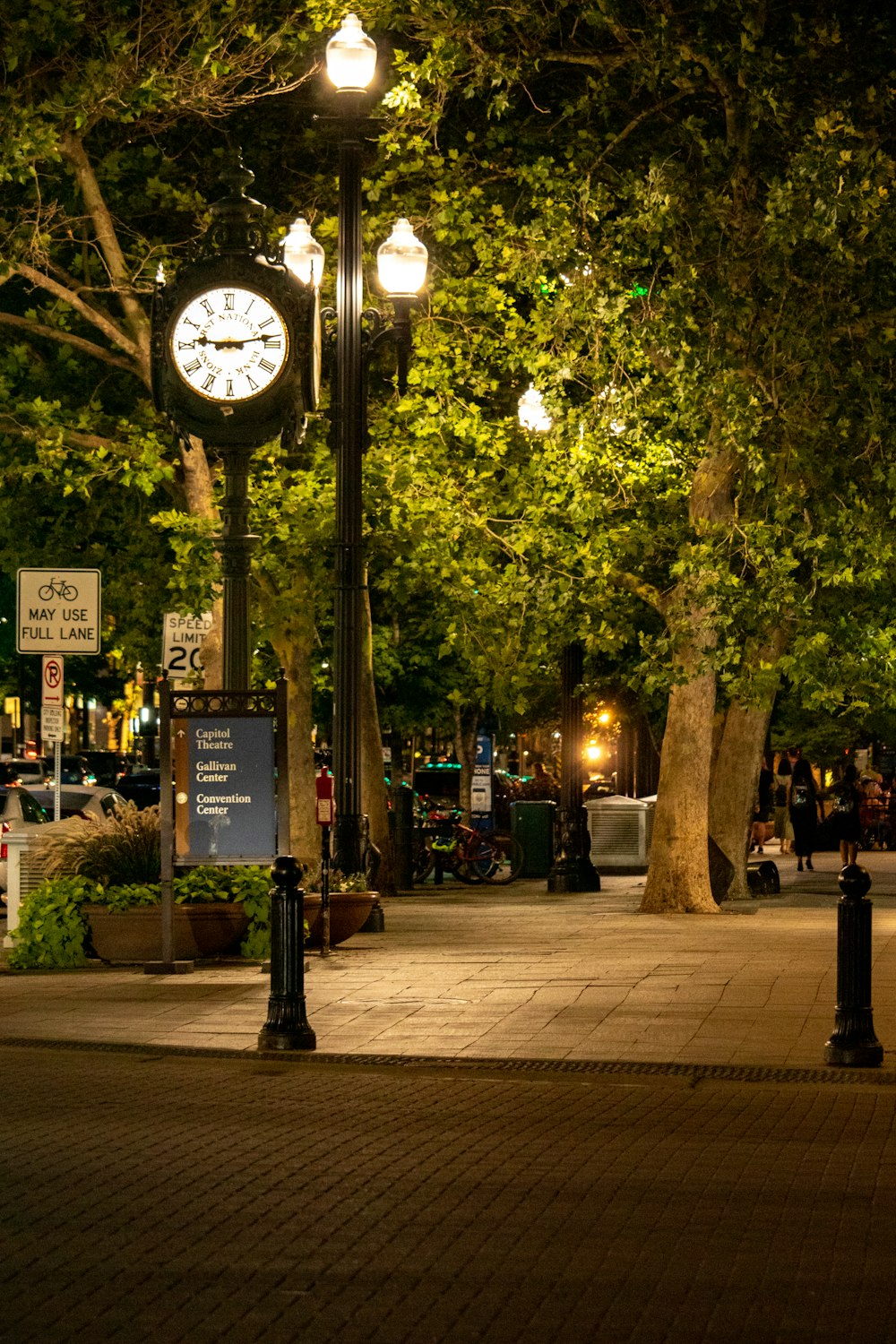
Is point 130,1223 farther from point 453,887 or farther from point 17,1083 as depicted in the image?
point 453,887

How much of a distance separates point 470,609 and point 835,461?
5033 millimetres

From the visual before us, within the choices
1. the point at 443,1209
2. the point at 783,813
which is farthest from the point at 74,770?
the point at 443,1209

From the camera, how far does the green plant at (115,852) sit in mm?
17062

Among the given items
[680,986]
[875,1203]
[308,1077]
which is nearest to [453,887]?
[680,986]

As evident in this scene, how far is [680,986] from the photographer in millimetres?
15016

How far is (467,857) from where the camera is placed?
30.8 m

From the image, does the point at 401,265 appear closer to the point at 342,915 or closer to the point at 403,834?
the point at 342,915

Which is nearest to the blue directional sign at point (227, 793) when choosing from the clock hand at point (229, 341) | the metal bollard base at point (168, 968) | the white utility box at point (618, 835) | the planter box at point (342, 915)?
the metal bollard base at point (168, 968)

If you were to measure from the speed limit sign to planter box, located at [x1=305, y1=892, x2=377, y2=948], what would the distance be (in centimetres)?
842

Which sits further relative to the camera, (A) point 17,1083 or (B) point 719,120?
(B) point 719,120

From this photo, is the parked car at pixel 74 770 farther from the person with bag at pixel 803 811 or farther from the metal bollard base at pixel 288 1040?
the metal bollard base at pixel 288 1040

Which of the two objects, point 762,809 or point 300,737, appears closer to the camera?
point 300,737

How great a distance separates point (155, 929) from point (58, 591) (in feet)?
17.0

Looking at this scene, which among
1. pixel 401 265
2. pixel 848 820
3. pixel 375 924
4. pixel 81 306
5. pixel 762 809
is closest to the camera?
pixel 401 265
